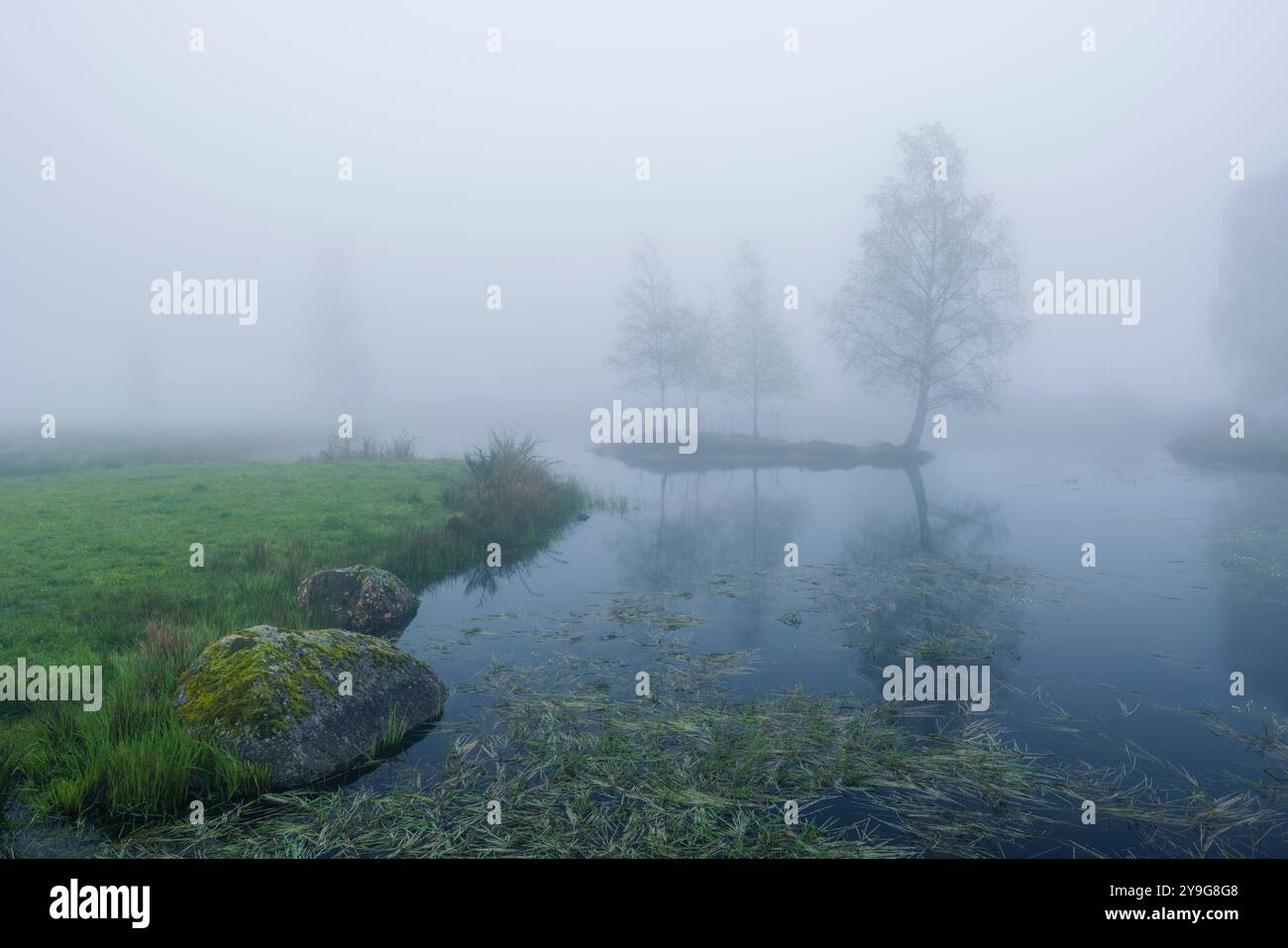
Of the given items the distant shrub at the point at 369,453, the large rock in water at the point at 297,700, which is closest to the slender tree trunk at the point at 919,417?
the distant shrub at the point at 369,453

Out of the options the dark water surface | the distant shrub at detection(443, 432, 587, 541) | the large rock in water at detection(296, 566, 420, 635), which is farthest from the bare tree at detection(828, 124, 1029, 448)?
the large rock in water at detection(296, 566, 420, 635)

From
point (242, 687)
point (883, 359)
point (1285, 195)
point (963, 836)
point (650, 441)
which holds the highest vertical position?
point (1285, 195)

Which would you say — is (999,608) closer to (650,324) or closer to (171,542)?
(171,542)

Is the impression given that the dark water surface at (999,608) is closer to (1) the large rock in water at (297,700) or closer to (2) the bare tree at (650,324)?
(1) the large rock in water at (297,700)

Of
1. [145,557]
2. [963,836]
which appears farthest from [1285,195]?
[145,557]

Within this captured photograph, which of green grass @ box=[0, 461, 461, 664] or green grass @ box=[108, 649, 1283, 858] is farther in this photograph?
green grass @ box=[0, 461, 461, 664]

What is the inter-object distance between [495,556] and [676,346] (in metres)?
36.0

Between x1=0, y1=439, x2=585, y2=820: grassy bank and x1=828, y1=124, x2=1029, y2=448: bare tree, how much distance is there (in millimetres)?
22958

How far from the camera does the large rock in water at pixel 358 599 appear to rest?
11594mm

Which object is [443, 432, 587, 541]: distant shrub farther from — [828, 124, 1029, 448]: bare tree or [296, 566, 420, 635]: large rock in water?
[828, 124, 1029, 448]: bare tree

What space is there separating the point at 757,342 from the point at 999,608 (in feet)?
132

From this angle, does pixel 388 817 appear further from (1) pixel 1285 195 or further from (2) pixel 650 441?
(1) pixel 1285 195

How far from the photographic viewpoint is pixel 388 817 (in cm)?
602

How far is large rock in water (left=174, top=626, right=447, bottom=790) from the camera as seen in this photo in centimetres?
673
